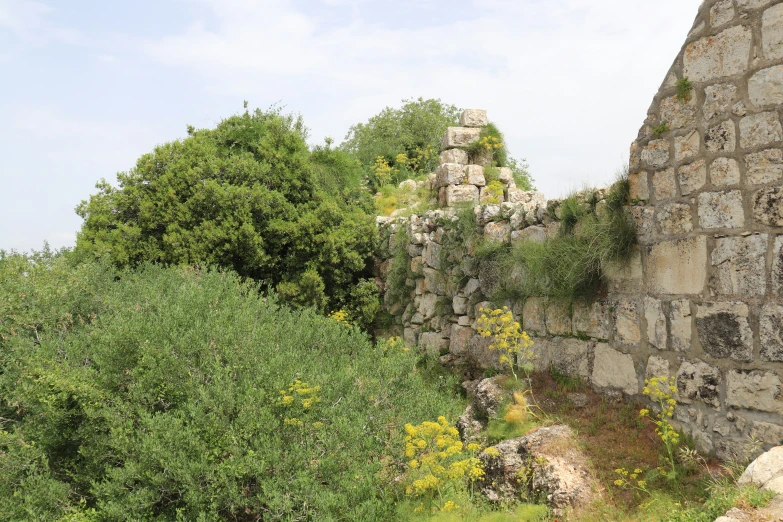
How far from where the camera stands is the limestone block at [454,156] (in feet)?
36.0

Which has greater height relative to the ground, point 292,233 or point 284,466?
point 292,233

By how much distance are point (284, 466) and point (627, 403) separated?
3.04 meters

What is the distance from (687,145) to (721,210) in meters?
0.64

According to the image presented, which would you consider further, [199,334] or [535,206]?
[535,206]

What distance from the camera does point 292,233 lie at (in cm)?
966

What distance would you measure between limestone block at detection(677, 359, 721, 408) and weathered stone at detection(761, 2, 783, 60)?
7.76 feet

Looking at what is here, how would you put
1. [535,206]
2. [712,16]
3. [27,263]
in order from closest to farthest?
1. [712,16]
2. [535,206]
3. [27,263]

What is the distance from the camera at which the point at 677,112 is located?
5203 mm

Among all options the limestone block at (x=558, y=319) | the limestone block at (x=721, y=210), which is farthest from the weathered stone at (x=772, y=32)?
the limestone block at (x=558, y=319)

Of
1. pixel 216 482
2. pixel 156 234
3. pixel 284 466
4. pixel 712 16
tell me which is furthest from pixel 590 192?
pixel 156 234

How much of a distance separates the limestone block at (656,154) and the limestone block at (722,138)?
1.18ft

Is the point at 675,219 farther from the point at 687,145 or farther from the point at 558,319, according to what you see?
the point at 558,319

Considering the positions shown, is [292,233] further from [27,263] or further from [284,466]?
[284,466]

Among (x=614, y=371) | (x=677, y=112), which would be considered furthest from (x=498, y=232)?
(x=677, y=112)
